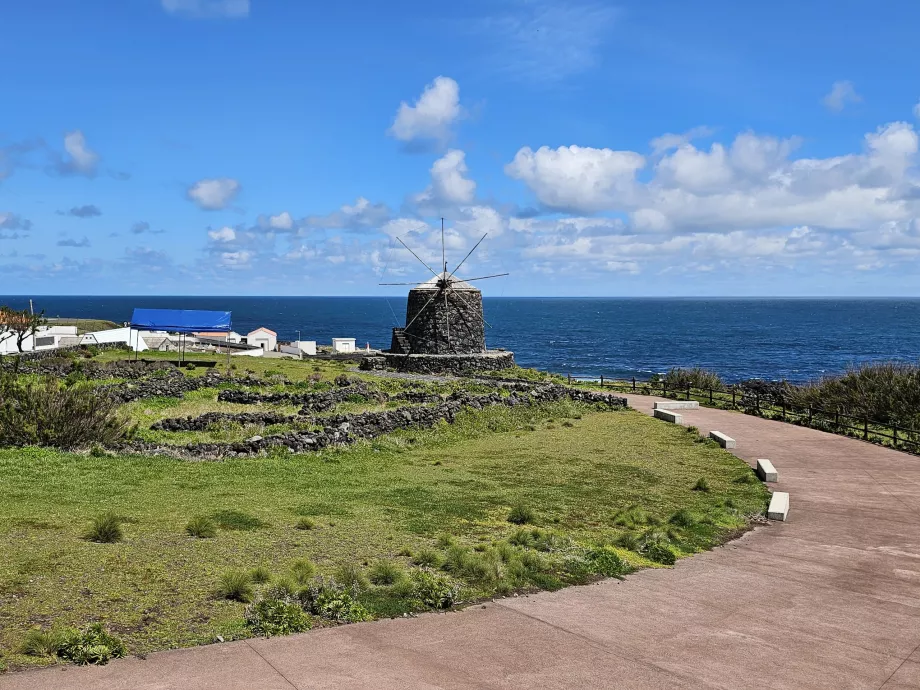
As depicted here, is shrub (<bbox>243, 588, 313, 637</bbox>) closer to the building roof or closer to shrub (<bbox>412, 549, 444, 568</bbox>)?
shrub (<bbox>412, 549, 444, 568</bbox>)

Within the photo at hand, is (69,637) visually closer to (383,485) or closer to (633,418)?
(383,485)

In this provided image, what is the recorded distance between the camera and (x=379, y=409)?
29.5m

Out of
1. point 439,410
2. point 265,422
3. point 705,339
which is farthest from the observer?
point 705,339

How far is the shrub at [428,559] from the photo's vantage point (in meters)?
11.3

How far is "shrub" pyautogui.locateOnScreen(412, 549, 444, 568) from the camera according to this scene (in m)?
11.3

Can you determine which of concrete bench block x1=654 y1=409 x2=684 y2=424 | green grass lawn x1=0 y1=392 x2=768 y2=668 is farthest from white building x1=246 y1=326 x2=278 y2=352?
green grass lawn x1=0 y1=392 x2=768 y2=668

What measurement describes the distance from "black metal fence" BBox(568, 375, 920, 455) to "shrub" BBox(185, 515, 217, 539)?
74.2 feet

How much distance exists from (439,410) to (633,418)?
9.37 m

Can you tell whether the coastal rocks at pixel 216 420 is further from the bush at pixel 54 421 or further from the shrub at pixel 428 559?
the shrub at pixel 428 559

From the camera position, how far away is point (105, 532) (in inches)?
442

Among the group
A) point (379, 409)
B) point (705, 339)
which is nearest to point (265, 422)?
point (379, 409)

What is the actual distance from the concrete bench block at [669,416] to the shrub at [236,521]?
21.3m

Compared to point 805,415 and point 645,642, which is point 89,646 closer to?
point 645,642

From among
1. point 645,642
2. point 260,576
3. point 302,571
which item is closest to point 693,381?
point 645,642
